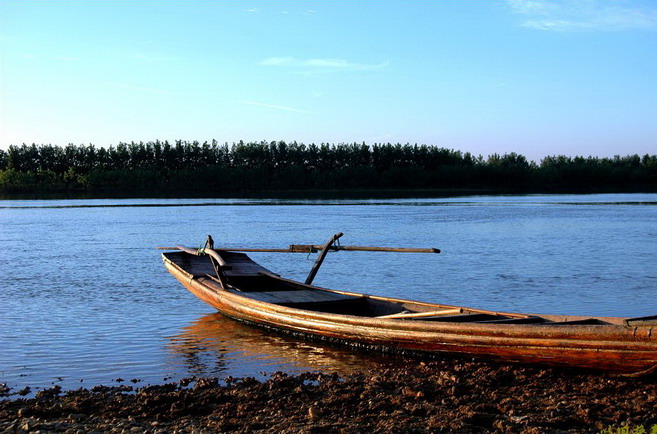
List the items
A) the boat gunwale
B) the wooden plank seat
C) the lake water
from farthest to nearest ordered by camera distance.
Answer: the wooden plank seat → the lake water → the boat gunwale

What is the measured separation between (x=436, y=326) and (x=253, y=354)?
9.33 feet

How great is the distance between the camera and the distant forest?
117m

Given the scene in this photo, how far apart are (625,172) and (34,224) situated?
105745 mm

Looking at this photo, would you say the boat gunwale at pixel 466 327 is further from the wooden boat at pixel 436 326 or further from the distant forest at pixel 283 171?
the distant forest at pixel 283 171

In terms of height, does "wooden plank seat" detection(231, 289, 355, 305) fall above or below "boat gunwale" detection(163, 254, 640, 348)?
below

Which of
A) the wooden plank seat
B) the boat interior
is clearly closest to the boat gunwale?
the boat interior

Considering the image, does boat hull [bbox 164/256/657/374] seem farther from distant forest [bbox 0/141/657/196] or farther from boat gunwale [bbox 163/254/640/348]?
distant forest [bbox 0/141/657/196]

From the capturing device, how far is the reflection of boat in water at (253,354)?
9.38 metres

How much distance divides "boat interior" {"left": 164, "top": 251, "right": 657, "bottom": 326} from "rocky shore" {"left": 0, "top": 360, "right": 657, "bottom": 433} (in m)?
0.79

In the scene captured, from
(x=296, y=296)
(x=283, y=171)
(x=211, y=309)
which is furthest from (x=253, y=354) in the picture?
(x=283, y=171)

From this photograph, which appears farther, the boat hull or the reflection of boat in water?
the reflection of boat in water

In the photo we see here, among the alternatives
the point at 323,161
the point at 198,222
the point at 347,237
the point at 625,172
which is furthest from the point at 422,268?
the point at 625,172

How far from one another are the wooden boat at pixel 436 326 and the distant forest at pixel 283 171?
348 feet

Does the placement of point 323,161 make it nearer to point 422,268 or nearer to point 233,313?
point 422,268
